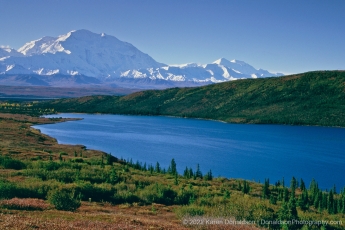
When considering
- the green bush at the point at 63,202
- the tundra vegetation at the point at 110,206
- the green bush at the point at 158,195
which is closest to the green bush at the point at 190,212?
the tundra vegetation at the point at 110,206

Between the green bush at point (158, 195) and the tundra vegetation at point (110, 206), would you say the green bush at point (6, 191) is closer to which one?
the tundra vegetation at point (110, 206)

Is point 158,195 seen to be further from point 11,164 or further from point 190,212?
point 11,164

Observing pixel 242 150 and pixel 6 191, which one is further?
pixel 242 150

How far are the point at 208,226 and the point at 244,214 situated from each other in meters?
6.54


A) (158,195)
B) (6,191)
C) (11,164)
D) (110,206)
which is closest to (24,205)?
(6,191)

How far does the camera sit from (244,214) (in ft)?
96.4

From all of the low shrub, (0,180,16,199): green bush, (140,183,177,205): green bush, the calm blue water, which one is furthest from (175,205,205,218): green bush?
the calm blue water

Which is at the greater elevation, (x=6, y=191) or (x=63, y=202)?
(x=6, y=191)

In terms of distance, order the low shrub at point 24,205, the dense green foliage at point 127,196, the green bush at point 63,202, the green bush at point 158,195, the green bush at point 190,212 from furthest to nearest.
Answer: the green bush at point 158,195
the dense green foliage at point 127,196
the green bush at point 190,212
the green bush at point 63,202
the low shrub at point 24,205

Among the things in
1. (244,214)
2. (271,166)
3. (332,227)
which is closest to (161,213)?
(244,214)

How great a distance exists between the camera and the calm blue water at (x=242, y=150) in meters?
89.7

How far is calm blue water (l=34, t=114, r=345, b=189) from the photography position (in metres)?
89.7

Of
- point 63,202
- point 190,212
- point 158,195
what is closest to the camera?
point 63,202

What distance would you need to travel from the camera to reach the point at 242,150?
118875 mm
